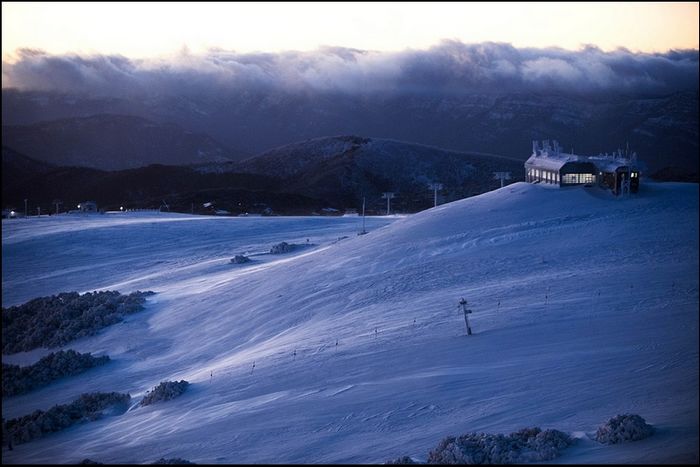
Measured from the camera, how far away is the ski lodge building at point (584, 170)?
24.2m

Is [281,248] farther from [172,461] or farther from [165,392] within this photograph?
[172,461]

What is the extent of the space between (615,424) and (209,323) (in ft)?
50.7

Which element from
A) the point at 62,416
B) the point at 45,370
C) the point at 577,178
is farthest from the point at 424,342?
the point at 577,178

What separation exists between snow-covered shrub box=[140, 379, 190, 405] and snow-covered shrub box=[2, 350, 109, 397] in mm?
5556

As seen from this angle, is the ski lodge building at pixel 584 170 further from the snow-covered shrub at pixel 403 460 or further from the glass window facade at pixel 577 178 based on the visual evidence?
the snow-covered shrub at pixel 403 460

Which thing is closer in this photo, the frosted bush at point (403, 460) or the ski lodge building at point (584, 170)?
the frosted bush at point (403, 460)

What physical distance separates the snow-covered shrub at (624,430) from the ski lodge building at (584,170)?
1368cm

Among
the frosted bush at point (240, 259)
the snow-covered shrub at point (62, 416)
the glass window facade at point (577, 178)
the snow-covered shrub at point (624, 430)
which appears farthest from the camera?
the frosted bush at point (240, 259)

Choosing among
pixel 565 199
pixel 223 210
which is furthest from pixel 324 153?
pixel 565 199

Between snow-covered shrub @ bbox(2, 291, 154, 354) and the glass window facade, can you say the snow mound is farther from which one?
the glass window facade

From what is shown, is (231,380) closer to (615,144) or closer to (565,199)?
(565,199)

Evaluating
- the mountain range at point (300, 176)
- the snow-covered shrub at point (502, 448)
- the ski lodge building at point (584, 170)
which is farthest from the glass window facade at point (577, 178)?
the mountain range at point (300, 176)

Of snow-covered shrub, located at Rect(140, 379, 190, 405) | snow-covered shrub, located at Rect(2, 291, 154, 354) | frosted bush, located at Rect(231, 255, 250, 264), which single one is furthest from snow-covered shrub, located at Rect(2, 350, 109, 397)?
frosted bush, located at Rect(231, 255, 250, 264)

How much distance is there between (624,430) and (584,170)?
19.1 m
